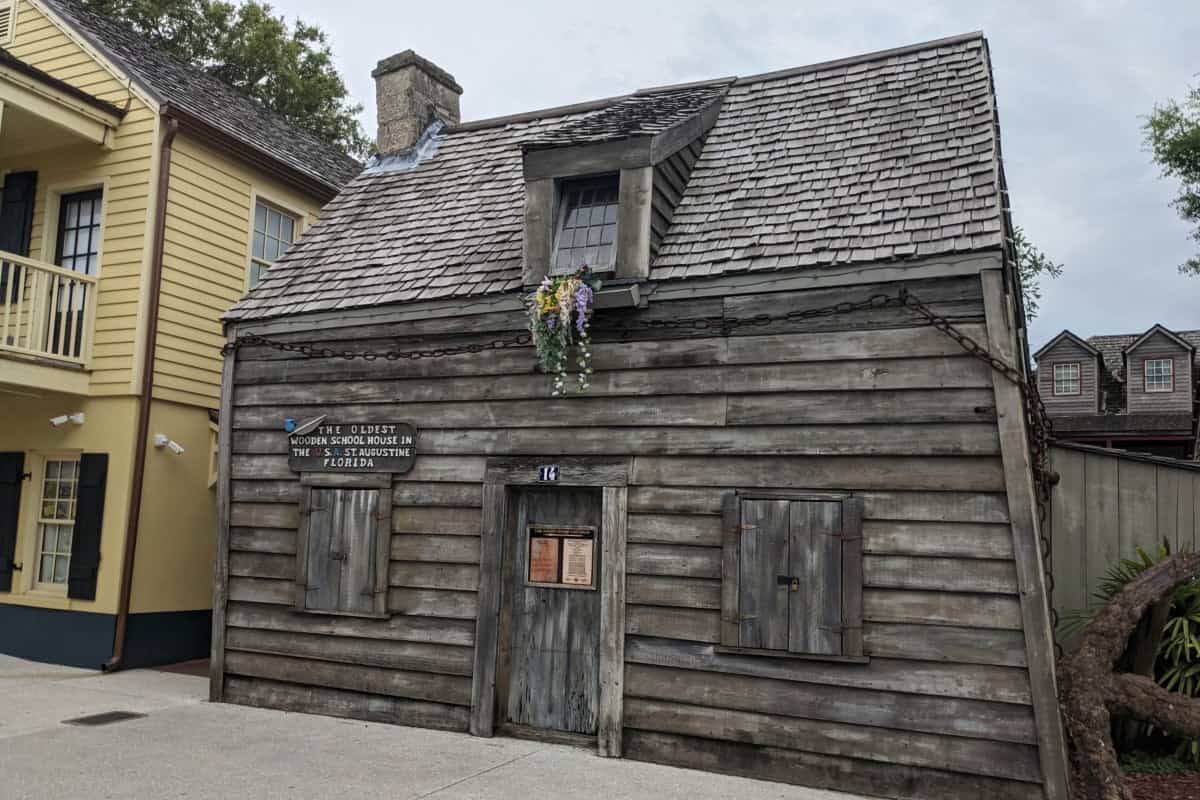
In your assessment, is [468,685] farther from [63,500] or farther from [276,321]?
[63,500]

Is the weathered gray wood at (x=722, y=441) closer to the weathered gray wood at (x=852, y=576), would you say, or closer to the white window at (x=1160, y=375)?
the weathered gray wood at (x=852, y=576)

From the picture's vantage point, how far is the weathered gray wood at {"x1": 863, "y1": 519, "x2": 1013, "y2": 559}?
594cm

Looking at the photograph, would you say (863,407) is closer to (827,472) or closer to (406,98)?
(827,472)

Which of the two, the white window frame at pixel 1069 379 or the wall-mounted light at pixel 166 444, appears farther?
the white window frame at pixel 1069 379

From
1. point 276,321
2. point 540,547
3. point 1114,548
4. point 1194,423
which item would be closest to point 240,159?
point 276,321

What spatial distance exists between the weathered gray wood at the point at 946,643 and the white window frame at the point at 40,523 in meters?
8.93

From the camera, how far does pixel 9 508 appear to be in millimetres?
11133

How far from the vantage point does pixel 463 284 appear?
26.5 ft

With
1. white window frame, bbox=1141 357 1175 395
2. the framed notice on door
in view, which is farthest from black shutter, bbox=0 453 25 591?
white window frame, bbox=1141 357 1175 395

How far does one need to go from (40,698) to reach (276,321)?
3.98 m

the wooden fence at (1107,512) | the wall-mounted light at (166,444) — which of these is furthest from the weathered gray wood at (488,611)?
the wall-mounted light at (166,444)

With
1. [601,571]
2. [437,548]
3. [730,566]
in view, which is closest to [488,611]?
[437,548]

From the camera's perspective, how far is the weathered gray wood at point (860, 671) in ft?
19.2

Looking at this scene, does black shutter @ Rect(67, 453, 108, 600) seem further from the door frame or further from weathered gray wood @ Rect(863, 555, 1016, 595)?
weathered gray wood @ Rect(863, 555, 1016, 595)
